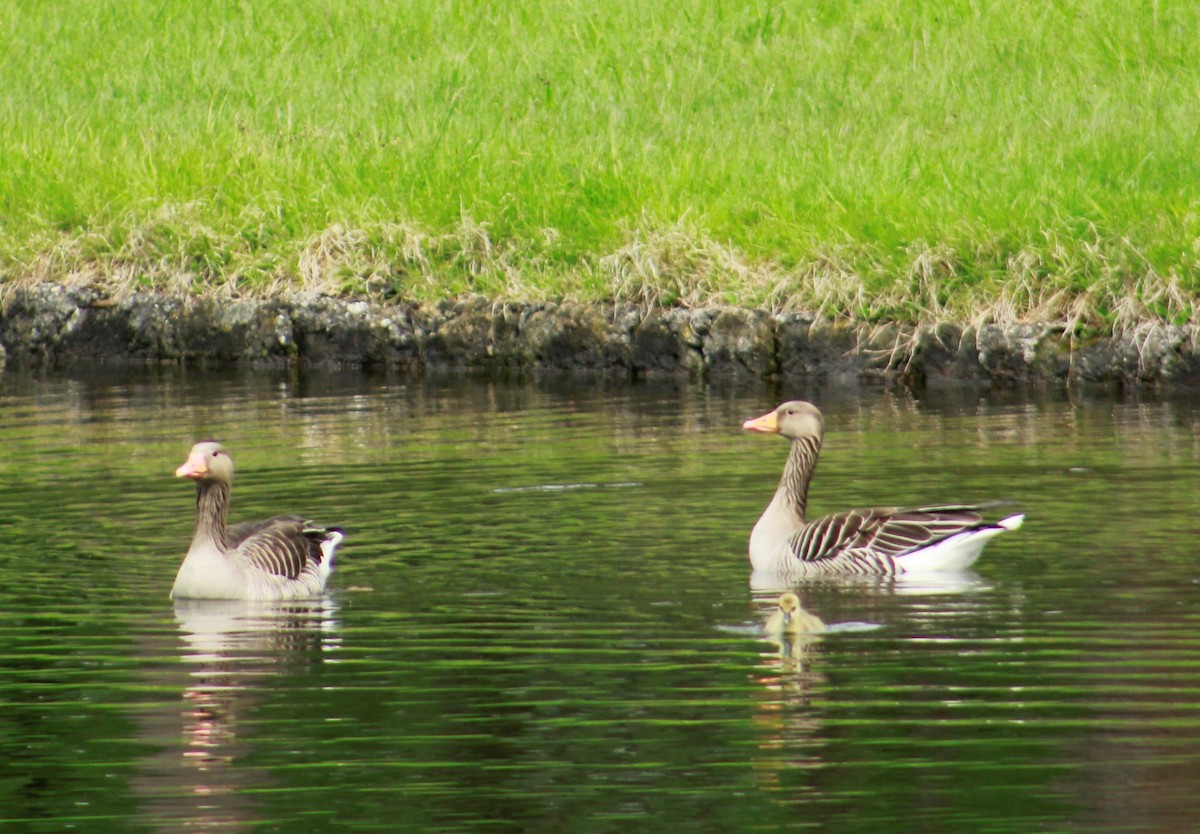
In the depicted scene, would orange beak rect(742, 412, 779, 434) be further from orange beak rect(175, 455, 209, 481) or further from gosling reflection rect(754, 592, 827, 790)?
orange beak rect(175, 455, 209, 481)

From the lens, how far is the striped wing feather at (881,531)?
10234 millimetres

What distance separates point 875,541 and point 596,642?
221 cm

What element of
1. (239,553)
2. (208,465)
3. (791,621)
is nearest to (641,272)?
(208,465)

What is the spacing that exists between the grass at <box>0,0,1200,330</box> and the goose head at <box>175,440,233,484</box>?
25.6ft

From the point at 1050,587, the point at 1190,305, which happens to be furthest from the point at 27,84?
the point at 1050,587

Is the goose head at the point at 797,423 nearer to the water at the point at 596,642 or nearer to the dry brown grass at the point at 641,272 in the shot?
the water at the point at 596,642

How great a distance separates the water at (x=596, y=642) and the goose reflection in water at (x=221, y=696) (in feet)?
0.07

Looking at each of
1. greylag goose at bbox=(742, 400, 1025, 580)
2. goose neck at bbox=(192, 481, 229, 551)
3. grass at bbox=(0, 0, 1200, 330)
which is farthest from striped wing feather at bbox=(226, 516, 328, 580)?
grass at bbox=(0, 0, 1200, 330)

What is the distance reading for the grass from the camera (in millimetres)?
17078

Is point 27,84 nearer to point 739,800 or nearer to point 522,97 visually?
point 522,97

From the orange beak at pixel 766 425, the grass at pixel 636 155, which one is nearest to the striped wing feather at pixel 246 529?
the orange beak at pixel 766 425

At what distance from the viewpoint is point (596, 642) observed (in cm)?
855

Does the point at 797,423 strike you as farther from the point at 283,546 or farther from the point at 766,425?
the point at 283,546

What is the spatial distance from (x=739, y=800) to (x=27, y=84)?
66.2ft
